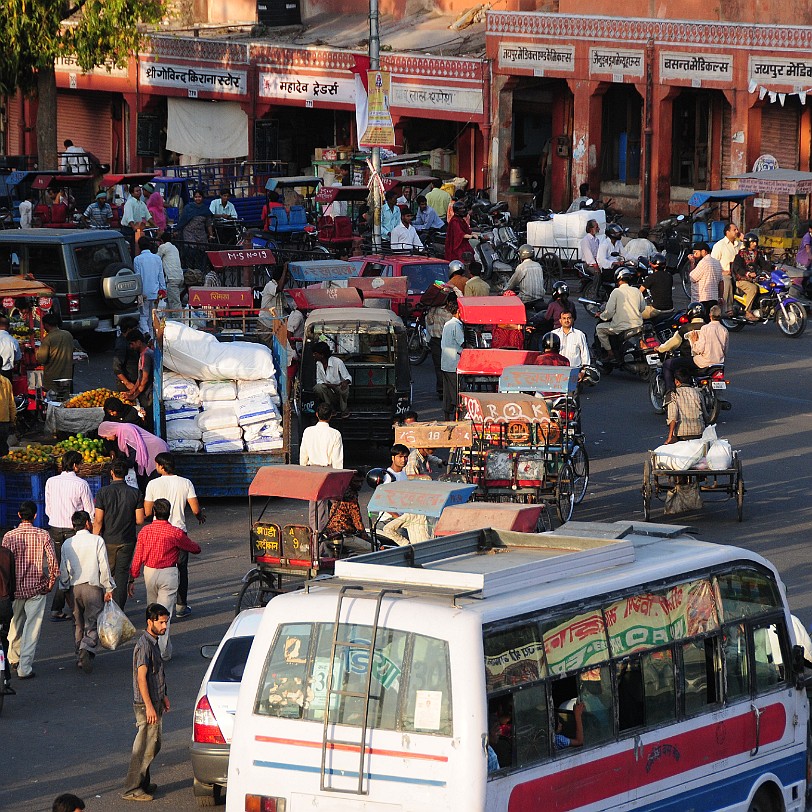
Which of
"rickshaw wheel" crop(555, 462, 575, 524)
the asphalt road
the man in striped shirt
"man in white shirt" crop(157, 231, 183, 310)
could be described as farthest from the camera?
"man in white shirt" crop(157, 231, 183, 310)

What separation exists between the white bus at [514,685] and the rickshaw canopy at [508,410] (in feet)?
22.8

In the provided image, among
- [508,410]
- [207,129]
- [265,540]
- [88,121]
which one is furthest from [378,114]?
[88,121]

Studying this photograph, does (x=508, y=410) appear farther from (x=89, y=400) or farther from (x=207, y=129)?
(x=207, y=129)

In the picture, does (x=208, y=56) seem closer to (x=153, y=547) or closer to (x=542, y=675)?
(x=153, y=547)

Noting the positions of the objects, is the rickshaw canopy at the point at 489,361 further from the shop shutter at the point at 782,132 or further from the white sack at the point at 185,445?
the shop shutter at the point at 782,132

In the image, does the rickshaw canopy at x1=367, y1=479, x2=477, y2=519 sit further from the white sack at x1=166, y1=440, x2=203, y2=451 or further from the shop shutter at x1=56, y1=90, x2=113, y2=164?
the shop shutter at x1=56, y1=90, x2=113, y2=164

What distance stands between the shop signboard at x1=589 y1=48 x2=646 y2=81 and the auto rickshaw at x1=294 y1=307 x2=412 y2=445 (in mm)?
17840

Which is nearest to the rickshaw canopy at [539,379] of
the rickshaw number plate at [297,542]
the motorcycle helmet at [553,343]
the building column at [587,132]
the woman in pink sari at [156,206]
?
the motorcycle helmet at [553,343]

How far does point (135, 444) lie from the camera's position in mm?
15875

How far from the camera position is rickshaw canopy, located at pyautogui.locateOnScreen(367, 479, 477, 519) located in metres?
12.6

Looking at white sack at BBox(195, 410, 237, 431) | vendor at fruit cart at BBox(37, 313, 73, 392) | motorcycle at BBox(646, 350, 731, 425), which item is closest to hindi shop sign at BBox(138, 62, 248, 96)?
motorcycle at BBox(646, 350, 731, 425)

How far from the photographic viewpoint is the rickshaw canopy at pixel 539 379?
16.7 m

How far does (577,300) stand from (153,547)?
17.2m

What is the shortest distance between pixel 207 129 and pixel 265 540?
35352mm
